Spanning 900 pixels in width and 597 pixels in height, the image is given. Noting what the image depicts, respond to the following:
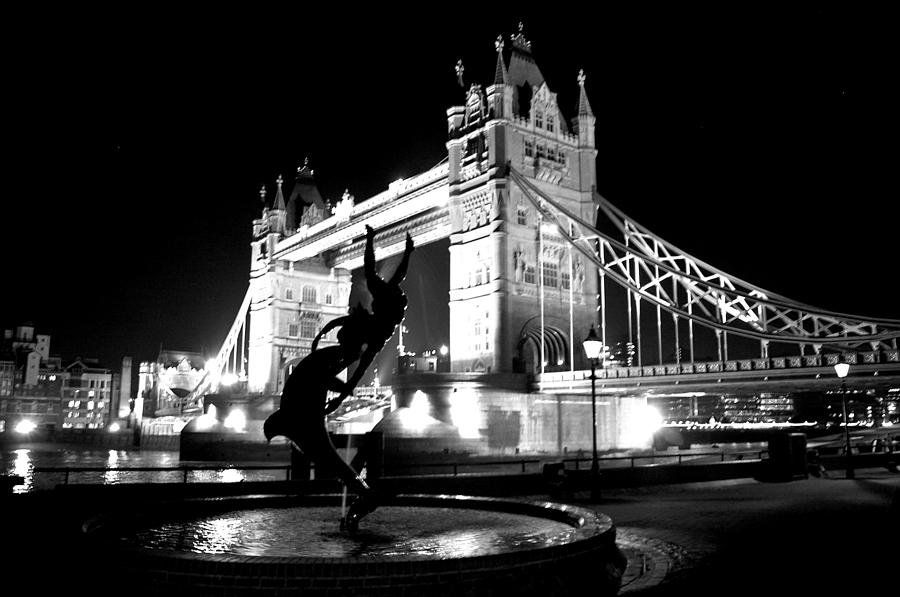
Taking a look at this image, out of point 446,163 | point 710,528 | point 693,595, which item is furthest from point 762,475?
point 446,163

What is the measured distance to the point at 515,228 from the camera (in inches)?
1903

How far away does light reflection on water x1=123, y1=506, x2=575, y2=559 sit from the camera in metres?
10.2

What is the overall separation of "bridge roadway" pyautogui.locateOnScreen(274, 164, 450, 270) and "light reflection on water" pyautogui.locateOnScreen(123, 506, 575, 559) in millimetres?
41350

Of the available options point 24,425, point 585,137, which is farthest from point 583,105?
point 24,425

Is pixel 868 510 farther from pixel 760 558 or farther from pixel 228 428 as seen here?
pixel 228 428

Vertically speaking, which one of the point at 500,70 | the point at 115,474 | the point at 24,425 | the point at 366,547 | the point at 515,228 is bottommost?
the point at 115,474

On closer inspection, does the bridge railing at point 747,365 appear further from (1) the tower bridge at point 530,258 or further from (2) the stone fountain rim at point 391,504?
(2) the stone fountain rim at point 391,504

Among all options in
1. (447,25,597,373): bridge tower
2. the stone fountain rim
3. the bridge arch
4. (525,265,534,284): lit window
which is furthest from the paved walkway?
(525,265,534,284): lit window

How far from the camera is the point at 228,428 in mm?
59969

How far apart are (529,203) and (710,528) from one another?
1438 inches

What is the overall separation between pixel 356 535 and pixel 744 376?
1109 inches

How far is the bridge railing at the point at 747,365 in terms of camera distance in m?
32.0

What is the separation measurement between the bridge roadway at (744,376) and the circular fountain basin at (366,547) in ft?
78.7

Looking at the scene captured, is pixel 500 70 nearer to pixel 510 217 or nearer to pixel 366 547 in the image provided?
pixel 510 217
